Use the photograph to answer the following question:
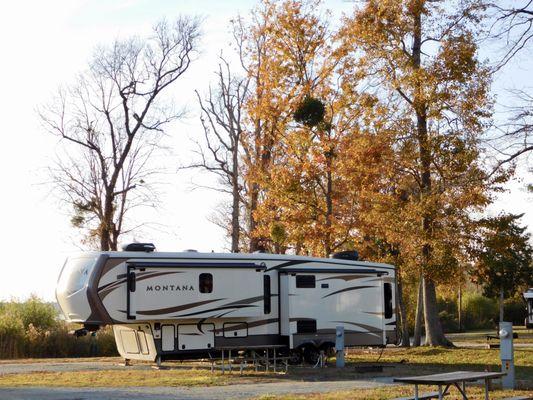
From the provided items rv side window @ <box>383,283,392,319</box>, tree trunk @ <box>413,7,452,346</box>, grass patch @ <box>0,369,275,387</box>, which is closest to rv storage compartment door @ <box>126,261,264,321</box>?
grass patch @ <box>0,369,275,387</box>

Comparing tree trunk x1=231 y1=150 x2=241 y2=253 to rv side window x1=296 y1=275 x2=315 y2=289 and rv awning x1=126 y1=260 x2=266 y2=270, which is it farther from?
rv awning x1=126 y1=260 x2=266 y2=270

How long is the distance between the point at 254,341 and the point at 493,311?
38.3 meters

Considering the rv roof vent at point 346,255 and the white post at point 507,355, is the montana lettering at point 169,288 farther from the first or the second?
the white post at point 507,355

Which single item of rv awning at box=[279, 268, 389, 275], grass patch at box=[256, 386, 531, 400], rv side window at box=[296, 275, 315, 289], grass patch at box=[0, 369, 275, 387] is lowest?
grass patch at box=[0, 369, 275, 387]

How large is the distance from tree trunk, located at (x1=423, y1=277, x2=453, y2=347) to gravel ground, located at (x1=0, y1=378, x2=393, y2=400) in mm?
12381

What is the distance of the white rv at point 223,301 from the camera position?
21625 mm

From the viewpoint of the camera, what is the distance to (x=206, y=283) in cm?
2280

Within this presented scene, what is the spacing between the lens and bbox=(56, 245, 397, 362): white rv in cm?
2162

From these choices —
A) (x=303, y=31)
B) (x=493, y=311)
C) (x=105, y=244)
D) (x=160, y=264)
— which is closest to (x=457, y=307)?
(x=493, y=311)

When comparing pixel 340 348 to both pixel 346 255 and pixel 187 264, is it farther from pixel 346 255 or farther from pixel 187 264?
pixel 187 264

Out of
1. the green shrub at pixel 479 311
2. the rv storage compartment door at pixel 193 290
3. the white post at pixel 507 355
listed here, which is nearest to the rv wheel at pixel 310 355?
the rv storage compartment door at pixel 193 290

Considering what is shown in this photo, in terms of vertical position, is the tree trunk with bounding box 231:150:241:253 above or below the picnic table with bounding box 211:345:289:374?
above

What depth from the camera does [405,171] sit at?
29.9m

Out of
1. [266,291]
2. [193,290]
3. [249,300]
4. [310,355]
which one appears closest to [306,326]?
[310,355]
